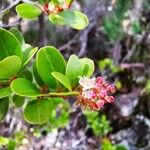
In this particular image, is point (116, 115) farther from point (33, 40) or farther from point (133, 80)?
point (33, 40)

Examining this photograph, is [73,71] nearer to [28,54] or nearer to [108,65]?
[28,54]

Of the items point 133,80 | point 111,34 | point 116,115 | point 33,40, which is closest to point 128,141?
point 116,115

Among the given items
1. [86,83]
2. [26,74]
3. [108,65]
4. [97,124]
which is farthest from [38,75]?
[108,65]

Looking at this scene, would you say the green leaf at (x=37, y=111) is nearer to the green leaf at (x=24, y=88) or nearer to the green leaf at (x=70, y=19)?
the green leaf at (x=24, y=88)

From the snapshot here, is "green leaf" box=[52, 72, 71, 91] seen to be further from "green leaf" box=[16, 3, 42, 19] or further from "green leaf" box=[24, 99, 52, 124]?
"green leaf" box=[16, 3, 42, 19]

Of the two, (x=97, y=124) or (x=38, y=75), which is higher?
(x=38, y=75)

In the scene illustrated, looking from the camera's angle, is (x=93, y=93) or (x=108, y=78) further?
(x=108, y=78)
